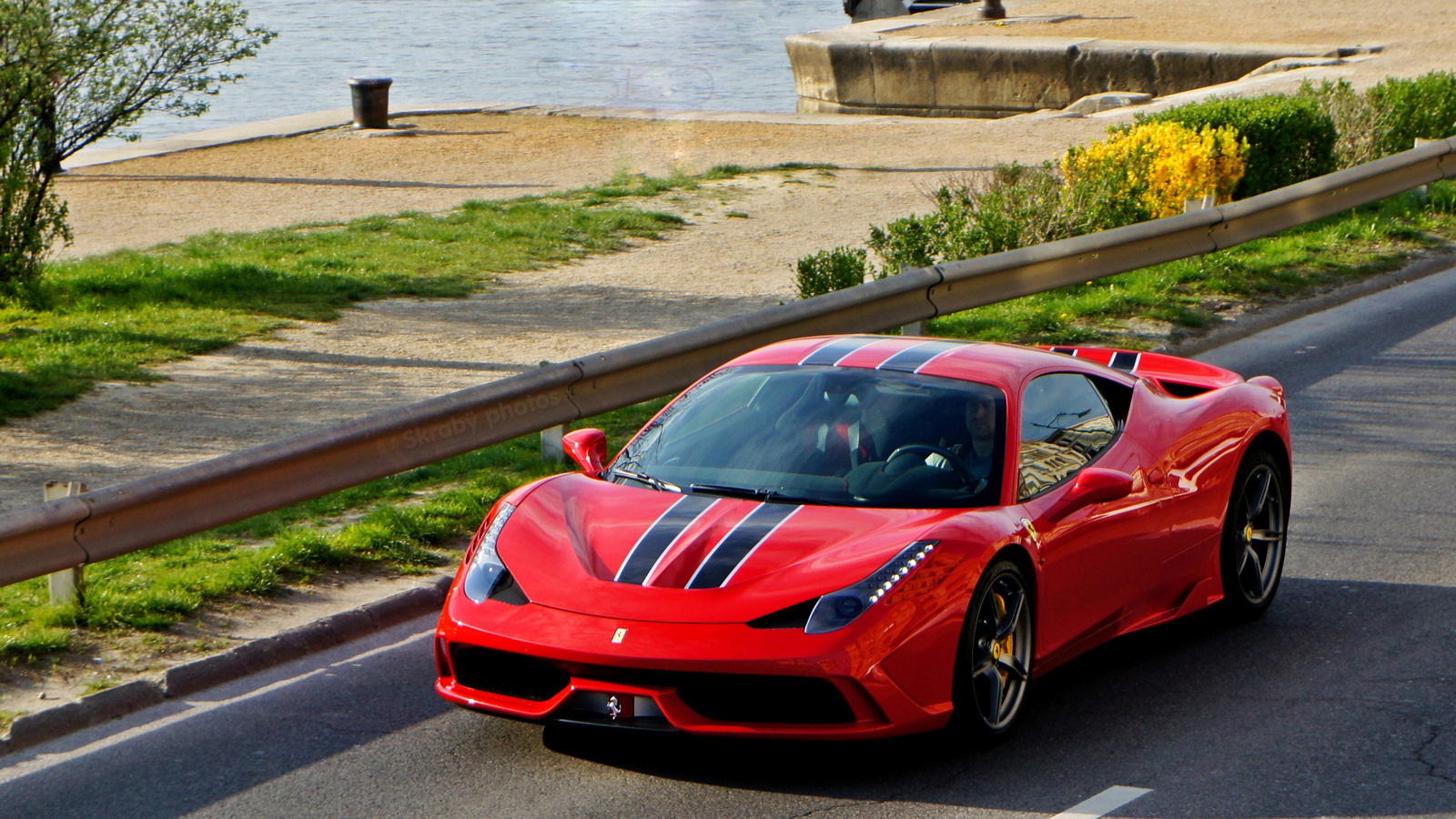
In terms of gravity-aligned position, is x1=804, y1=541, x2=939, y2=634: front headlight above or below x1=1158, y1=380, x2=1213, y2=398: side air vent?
below

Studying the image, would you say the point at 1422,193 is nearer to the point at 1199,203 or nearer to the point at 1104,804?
the point at 1199,203

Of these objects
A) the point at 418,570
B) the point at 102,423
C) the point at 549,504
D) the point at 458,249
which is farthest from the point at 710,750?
the point at 458,249

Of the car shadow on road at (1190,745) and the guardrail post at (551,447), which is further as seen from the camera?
the guardrail post at (551,447)

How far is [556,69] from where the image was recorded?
56875 millimetres

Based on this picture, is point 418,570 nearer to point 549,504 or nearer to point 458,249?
point 549,504

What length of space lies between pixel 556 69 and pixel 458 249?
134 ft

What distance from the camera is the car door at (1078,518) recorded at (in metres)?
5.70

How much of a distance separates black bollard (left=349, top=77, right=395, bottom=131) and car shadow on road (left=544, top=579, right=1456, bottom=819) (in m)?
23.7

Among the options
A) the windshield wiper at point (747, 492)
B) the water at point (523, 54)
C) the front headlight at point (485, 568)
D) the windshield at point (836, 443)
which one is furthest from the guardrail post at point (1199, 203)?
the water at point (523, 54)

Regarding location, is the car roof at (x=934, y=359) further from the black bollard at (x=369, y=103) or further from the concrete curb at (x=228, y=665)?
the black bollard at (x=369, y=103)

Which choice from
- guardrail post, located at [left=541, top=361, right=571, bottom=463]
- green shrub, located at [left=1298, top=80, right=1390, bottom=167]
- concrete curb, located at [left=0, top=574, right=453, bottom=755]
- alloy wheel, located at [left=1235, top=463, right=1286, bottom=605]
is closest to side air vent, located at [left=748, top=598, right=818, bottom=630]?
concrete curb, located at [left=0, top=574, right=453, bottom=755]

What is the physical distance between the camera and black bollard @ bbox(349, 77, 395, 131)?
28.2m

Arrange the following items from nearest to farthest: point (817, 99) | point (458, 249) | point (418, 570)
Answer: point (418, 570)
point (458, 249)
point (817, 99)

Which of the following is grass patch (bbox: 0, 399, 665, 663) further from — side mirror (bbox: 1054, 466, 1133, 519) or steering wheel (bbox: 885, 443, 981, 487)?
side mirror (bbox: 1054, 466, 1133, 519)
